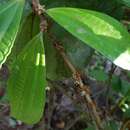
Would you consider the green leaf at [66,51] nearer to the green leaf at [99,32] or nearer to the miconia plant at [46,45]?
the miconia plant at [46,45]

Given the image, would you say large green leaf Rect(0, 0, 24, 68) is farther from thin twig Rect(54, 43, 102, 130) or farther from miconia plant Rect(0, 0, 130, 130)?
thin twig Rect(54, 43, 102, 130)

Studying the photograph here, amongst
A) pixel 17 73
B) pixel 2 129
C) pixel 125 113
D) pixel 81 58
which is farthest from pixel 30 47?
pixel 2 129

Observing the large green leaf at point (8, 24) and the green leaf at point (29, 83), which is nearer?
the large green leaf at point (8, 24)

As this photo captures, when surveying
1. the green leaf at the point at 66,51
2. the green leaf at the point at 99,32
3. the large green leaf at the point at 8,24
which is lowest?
the green leaf at the point at 66,51

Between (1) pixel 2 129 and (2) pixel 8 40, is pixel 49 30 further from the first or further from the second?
(1) pixel 2 129

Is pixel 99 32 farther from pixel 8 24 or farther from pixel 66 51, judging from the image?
pixel 66 51

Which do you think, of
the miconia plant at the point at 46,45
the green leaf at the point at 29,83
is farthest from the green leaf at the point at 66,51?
the green leaf at the point at 29,83

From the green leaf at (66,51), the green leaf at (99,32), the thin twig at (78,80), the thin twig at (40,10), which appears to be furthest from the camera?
the green leaf at (66,51)
